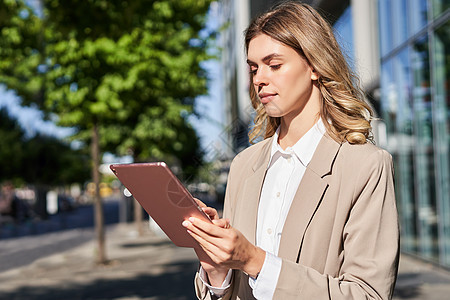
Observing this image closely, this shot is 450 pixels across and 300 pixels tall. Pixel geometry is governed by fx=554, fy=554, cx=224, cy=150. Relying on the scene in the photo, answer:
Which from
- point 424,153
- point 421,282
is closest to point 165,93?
point 424,153

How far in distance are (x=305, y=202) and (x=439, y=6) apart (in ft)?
30.5

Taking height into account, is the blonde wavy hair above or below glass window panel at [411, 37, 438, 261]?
above

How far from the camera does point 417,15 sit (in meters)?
10.9

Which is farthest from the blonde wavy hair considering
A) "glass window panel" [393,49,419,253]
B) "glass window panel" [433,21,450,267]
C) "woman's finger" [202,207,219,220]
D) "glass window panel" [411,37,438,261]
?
"glass window panel" [393,49,419,253]

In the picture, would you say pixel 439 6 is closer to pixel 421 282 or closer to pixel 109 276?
pixel 421 282

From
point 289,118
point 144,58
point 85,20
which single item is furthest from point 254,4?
point 289,118

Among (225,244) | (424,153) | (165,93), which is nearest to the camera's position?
(225,244)

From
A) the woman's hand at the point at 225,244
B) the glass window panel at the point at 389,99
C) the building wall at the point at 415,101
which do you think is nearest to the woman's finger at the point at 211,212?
the woman's hand at the point at 225,244

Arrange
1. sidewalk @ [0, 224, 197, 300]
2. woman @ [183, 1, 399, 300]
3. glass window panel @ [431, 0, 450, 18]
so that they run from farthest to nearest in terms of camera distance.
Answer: glass window panel @ [431, 0, 450, 18], sidewalk @ [0, 224, 197, 300], woman @ [183, 1, 399, 300]

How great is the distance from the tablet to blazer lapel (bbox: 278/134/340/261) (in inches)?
10.9

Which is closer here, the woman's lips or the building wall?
the woman's lips

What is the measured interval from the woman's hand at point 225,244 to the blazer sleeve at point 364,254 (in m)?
0.10

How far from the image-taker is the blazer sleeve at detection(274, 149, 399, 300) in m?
1.42

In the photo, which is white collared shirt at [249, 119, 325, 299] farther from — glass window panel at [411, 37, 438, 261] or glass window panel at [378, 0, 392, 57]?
glass window panel at [378, 0, 392, 57]
